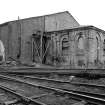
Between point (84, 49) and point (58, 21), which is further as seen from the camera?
point (58, 21)

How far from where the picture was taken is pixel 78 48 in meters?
22.6

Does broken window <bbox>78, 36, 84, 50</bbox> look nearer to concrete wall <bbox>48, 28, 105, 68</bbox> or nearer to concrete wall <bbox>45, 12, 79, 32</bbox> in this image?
concrete wall <bbox>48, 28, 105, 68</bbox>

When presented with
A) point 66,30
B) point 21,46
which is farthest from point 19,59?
point 66,30

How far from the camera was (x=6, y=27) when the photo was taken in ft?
96.7

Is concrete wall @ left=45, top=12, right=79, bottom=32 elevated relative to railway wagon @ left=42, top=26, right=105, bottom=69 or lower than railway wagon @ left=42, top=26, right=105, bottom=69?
elevated

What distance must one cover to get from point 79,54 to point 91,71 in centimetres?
1238

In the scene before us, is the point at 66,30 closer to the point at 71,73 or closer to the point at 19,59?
the point at 19,59

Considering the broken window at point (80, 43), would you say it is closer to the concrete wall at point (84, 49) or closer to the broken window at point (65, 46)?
the concrete wall at point (84, 49)

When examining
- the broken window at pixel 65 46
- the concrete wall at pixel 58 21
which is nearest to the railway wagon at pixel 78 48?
the broken window at pixel 65 46

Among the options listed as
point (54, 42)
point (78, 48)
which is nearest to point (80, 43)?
point (78, 48)

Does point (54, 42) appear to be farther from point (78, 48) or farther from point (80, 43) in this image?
point (80, 43)

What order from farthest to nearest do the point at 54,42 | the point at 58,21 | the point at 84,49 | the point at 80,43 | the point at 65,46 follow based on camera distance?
1. the point at 58,21
2. the point at 54,42
3. the point at 65,46
4. the point at 80,43
5. the point at 84,49

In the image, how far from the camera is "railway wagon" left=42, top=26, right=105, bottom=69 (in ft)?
71.5

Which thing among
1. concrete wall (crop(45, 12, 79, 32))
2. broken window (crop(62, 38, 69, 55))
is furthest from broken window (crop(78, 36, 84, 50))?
concrete wall (crop(45, 12, 79, 32))
